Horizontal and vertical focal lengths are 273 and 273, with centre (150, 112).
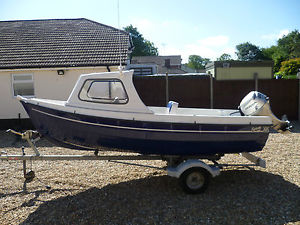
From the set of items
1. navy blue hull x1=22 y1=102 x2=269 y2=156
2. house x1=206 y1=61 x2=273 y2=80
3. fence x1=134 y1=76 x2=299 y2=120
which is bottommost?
navy blue hull x1=22 y1=102 x2=269 y2=156

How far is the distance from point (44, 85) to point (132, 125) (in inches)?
292

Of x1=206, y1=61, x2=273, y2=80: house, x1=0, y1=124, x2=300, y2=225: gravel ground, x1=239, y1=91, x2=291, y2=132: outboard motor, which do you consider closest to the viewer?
x1=0, y1=124, x2=300, y2=225: gravel ground

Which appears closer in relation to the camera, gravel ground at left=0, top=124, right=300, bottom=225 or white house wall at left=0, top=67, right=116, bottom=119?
gravel ground at left=0, top=124, right=300, bottom=225

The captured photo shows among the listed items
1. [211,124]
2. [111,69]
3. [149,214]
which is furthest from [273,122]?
[111,69]

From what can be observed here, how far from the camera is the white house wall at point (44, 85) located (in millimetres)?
10656

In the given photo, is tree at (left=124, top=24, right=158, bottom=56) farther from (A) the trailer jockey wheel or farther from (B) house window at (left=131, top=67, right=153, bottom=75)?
(A) the trailer jockey wheel

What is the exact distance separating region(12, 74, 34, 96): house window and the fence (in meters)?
4.17

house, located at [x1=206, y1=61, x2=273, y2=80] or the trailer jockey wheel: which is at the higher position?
house, located at [x1=206, y1=61, x2=273, y2=80]

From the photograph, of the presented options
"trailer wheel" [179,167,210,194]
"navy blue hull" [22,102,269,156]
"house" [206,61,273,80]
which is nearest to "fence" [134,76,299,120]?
"house" [206,61,273,80]

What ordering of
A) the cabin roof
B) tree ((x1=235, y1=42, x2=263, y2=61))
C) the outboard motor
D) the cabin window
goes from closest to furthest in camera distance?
the cabin window → the outboard motor → the cabin roof → tree ((x1=235, y1=42, x2=263, y2=61))

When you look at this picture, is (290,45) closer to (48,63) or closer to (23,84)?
(48,63)

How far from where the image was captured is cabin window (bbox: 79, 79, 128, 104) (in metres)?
4.71

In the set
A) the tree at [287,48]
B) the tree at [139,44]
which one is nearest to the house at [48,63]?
the tree at [139,44]

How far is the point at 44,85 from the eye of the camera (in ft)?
35.1
